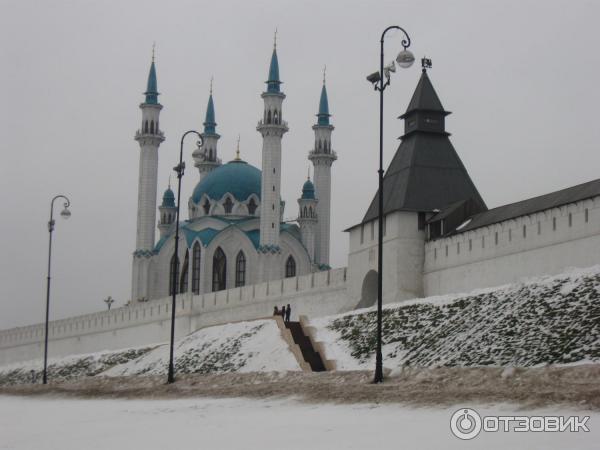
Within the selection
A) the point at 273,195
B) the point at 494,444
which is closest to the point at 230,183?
the point at 273,195

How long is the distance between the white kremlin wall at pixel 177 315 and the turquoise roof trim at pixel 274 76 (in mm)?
18395

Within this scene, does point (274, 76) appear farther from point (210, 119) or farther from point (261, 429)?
point (261, 429)

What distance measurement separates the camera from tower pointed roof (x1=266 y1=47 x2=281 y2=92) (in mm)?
76750

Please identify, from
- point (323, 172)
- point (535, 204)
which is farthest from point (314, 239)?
point (535, 204)

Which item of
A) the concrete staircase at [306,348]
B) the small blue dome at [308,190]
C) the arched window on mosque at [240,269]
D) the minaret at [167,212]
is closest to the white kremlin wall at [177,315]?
the concrete staircase at [306,348]

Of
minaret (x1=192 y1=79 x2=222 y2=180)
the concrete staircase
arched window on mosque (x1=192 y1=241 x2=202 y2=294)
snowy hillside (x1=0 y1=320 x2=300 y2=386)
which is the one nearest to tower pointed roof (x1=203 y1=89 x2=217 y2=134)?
minaret (x1=192 y1=79 x2=222 y2=180)

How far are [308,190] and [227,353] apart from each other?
1883 inches

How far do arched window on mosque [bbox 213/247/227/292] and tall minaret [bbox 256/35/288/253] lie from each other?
7937 millimetres

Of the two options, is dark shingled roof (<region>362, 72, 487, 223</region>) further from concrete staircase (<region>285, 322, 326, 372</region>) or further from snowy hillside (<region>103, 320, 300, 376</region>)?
snowy hillside (<region>103, 320, 300, 376</region>)

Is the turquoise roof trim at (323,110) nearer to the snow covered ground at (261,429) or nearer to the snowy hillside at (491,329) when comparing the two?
the snowy hillside at (491,329)

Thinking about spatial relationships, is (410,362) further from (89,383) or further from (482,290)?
(89,383)

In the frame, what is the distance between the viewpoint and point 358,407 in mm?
22125

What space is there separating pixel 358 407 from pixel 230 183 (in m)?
64.7

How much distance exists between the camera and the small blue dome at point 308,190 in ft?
288
